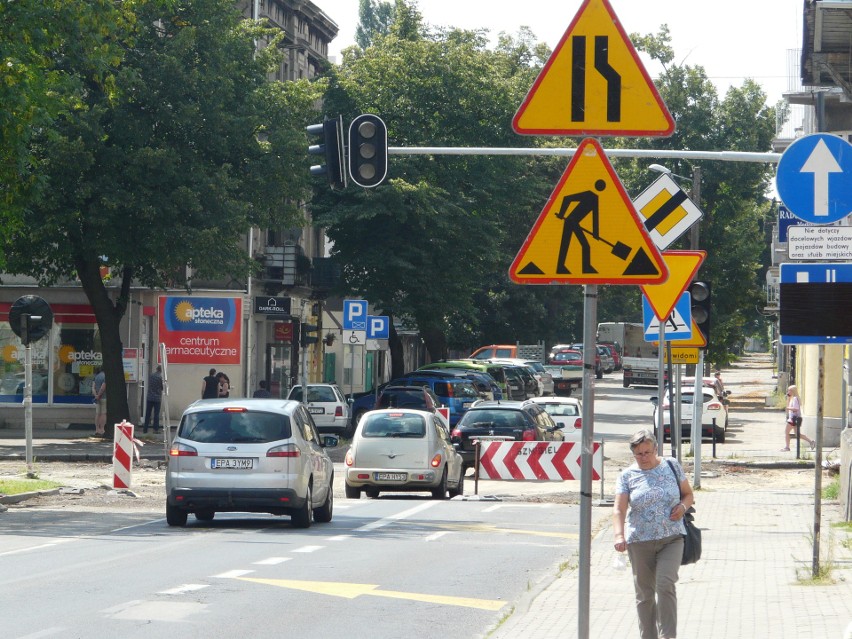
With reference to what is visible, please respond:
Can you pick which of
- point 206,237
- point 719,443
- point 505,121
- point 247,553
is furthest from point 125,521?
point 505,121

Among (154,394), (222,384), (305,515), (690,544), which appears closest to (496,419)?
(305,515)

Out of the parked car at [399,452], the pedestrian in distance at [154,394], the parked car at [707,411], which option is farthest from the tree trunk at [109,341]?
the parked car at [707,411]

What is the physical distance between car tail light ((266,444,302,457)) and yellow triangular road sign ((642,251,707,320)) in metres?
5.03

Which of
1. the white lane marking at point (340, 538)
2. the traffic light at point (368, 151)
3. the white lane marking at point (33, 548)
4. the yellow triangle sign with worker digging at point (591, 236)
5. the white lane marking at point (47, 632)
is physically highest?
the traffic light at point (368, 151)

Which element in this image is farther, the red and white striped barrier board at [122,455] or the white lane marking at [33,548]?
the red and white striped barrier board at [122,455]

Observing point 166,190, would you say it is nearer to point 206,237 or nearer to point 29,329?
point 206,237

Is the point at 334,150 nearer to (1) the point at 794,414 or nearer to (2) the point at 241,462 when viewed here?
(2) the point at 241,462

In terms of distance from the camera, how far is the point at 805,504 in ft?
75.5

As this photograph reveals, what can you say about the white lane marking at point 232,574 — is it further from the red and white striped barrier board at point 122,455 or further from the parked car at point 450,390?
the parked car at point 450,390

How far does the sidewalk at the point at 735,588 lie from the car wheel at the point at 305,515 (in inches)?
143

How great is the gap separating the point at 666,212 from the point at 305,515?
636 centimetres

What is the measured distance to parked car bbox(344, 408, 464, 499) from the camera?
2342 cm

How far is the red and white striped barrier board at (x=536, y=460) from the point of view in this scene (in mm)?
23391

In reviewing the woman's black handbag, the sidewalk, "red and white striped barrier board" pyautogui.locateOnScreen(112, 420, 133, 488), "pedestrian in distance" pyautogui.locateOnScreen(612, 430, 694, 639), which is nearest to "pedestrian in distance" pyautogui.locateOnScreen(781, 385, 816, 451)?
the sidewalk
